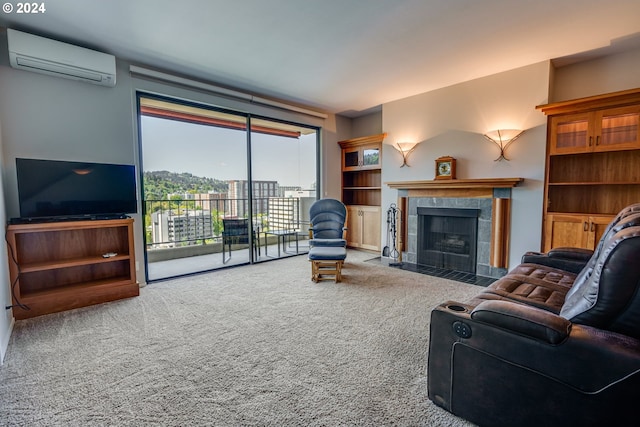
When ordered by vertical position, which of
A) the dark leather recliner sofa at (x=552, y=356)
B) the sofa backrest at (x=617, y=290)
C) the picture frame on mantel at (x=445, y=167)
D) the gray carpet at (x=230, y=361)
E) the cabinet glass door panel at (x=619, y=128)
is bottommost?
the gray carpet at (x=230, y=361)

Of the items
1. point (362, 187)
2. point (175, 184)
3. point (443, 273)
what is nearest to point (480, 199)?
point (443, 273)

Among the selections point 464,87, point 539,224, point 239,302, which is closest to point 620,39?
point 464,87

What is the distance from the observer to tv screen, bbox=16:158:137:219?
278 cm

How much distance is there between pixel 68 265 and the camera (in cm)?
292

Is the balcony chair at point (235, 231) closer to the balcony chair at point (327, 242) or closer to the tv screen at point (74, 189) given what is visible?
the balcony chair at point (327, 242)

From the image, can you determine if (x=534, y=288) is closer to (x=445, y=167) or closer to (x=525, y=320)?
(x=525, y=320)

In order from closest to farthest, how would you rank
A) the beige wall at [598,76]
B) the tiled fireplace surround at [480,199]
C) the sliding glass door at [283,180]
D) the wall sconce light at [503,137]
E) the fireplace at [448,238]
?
the beige wall at [598,76]
the wall sconce light at [503,137]
the tiled fireplace surround at [480,199]
the fireplace at [448,238]
the sliding glass door at [283,180]

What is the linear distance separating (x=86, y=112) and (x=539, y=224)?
5.54 m

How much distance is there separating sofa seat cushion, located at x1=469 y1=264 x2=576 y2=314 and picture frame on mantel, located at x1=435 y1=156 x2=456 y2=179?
208 cm

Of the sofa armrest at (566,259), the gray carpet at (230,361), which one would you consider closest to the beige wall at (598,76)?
the sofa armrest at (566,259)

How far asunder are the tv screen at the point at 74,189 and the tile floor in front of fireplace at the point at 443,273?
12.3 feet

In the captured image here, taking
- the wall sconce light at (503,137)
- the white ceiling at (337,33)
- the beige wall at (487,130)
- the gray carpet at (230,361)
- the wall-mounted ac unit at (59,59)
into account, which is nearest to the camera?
the gray carpet at (230,361)

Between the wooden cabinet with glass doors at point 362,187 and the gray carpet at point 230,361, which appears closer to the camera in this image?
the gray carpet at point 230,361

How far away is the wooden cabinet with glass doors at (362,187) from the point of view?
5.62m
